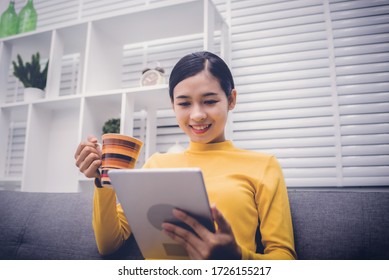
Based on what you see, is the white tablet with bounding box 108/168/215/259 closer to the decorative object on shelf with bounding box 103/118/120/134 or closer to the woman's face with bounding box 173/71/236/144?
the woman's face with bounding box 173/71/236/144

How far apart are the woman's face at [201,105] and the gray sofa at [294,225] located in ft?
0.95

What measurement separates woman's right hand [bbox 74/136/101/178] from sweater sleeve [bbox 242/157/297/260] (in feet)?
1.25

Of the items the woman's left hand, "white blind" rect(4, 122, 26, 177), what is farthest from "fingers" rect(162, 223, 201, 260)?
"white blind" rect(4, 122, 26, 177)

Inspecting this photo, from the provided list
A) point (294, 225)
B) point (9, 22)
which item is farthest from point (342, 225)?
point (9, 22)

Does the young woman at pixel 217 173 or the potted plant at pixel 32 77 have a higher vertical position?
the potted plant at pixel 32 77

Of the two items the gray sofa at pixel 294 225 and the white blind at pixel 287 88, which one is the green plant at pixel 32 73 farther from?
the white blind at pixel 287 88

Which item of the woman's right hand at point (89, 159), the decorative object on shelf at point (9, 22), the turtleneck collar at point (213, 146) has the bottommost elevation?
the woman's right hand at point (89, 159)

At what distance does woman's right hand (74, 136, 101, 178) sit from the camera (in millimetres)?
688

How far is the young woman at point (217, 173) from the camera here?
2.27ft

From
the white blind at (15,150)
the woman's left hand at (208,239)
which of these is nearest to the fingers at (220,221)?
the woman's left hand at (208,239)

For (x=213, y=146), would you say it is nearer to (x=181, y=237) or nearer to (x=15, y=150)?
(x=181, y=237)

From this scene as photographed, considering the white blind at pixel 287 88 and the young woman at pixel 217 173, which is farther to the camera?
the white blind at pixel 287 88
